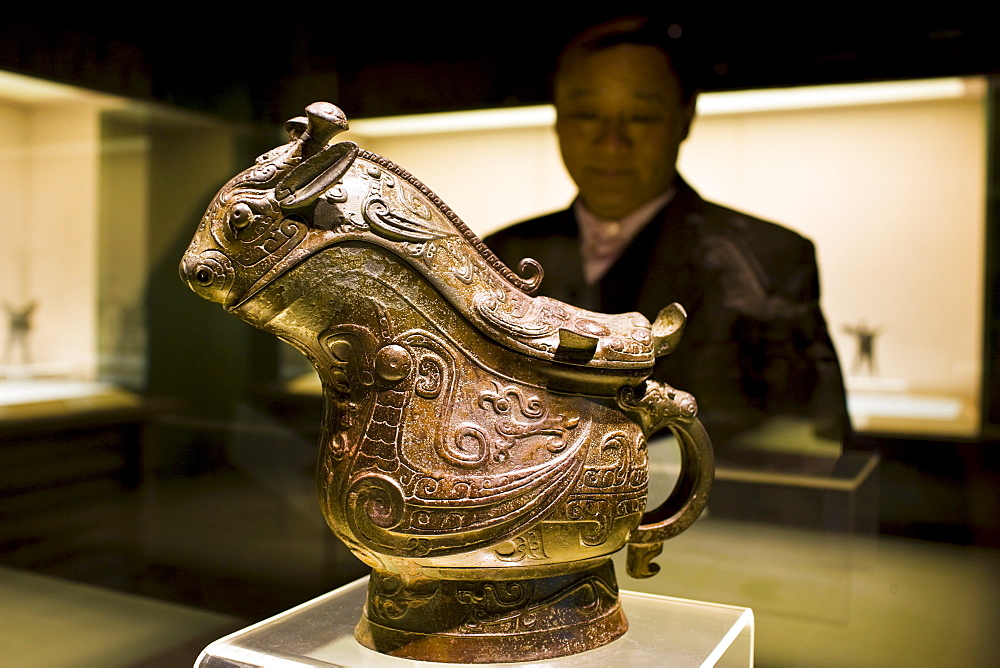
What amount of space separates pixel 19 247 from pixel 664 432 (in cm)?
159

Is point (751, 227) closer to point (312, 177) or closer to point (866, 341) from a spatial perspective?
point (866, 341)

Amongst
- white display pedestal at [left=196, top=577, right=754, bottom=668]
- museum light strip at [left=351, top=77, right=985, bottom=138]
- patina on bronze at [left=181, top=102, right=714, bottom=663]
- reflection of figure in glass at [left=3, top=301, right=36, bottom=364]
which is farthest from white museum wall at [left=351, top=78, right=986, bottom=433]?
reflection of figure in glass at [left=3, top=301, right=36, bottom=364]

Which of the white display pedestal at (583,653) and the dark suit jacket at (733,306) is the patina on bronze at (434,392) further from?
the dark suit jacket at (733,306)

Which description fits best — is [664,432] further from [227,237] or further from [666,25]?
[227,237]

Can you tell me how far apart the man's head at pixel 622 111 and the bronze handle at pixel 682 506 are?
754 millimetres

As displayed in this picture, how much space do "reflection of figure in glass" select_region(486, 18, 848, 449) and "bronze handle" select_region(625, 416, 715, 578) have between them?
567 mm

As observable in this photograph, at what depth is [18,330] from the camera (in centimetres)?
226

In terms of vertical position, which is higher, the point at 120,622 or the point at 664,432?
the point at 664,432

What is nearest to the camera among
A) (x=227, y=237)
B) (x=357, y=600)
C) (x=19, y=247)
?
(x=227, y=237)

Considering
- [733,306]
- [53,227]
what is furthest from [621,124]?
[53,227]

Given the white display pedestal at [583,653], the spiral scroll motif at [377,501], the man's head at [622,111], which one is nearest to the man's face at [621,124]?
the man's head at [622,111]

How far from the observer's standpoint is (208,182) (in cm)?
238

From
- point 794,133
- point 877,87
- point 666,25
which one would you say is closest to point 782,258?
point 794,133

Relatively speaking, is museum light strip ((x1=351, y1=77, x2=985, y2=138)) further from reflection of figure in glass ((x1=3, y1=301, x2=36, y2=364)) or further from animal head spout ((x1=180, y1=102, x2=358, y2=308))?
animal head spout ((x1=180, y1=102, x2=358, y2=308))
